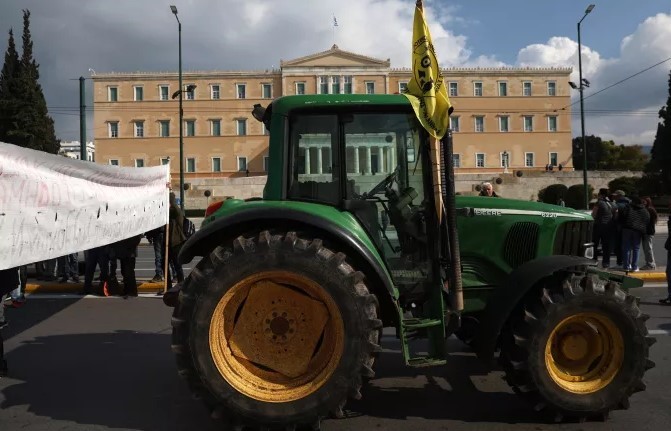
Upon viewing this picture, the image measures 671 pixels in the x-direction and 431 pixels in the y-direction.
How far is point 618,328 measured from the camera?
4004 mm

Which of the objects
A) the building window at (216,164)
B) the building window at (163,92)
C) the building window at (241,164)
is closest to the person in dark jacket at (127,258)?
the building window at (241,164)

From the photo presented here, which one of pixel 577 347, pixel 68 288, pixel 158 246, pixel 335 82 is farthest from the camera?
pixel 335 82

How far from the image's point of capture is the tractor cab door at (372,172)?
414 centimetres

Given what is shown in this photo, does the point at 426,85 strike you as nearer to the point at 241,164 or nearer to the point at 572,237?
the point at 572,237

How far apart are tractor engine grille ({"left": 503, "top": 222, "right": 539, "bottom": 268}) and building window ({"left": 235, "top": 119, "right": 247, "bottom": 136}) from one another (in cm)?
7087

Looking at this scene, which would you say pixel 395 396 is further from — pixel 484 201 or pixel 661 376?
pixel 661 376

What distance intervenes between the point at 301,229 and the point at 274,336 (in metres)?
0.81

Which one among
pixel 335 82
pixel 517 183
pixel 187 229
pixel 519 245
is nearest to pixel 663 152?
pixel 517 183

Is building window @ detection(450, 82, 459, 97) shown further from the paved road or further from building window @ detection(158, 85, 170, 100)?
the paved road

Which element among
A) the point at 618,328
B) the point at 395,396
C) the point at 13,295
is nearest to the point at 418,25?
the point at 618,328

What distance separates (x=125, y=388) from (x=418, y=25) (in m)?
4.02

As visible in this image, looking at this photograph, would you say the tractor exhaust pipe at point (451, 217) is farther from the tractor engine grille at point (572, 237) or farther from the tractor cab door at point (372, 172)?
the tractor engine grille at point (572, 237)

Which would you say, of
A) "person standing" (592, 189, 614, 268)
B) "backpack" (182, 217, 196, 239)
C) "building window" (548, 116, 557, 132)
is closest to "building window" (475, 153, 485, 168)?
"building window" (548, 116, 557, 132)

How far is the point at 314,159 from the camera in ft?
13.8
